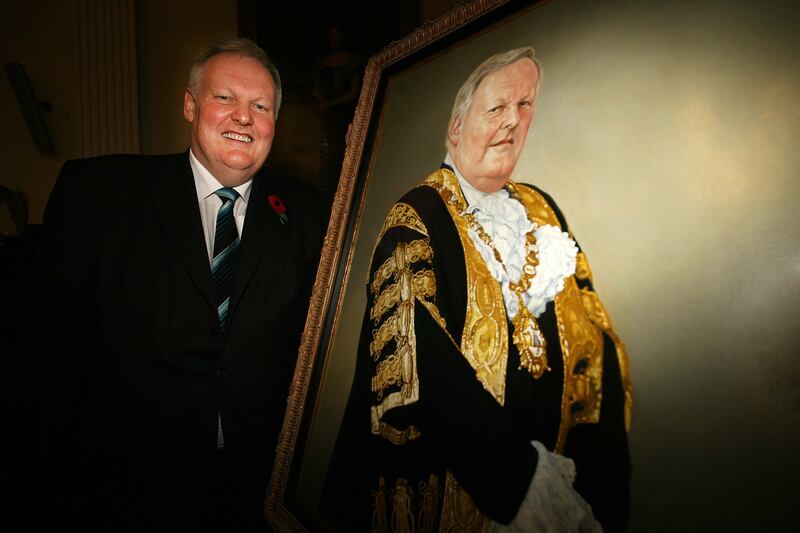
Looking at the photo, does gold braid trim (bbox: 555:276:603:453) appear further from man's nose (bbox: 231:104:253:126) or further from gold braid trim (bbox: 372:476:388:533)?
man's nose (bbox: 231:104:253:126)

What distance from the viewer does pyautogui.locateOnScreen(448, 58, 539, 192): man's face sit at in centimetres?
92

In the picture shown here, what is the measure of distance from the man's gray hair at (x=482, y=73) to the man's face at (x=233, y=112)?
2.58ft

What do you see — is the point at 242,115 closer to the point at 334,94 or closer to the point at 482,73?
the point at 482,73

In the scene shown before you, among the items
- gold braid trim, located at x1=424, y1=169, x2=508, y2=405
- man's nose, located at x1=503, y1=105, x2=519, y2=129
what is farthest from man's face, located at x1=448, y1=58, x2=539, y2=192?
gold braid trim, located at x1=424, y1=169, x2=508, y2=405

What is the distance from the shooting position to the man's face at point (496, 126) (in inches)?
36.4

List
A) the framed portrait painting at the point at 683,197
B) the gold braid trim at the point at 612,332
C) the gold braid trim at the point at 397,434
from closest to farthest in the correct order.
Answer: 1. the framed portrait painting at the point at 683,197
2. the gold braid trim at the point at 612,332
3. the gold braid trim at the point at 397,434

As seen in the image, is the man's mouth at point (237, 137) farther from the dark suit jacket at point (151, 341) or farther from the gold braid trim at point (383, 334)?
the gold braid trim at point (383, 334)

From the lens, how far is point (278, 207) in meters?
1.71

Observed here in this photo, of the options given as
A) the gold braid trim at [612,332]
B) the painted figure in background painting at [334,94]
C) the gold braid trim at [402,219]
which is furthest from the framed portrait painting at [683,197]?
the painted figure in background painting at [334,94]

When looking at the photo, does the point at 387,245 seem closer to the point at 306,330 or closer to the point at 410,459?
the point at 306,330

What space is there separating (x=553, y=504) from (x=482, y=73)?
2.99 feet

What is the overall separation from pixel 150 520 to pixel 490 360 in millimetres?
1581

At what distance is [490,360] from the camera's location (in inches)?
35.3

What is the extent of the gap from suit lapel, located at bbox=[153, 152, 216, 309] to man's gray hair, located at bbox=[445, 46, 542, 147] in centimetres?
95
